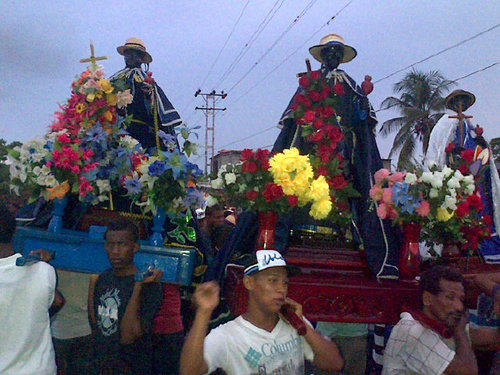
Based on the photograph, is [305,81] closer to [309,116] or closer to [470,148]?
[309,116]

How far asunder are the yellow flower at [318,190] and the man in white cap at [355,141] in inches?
25.3

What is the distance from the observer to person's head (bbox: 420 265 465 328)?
309 centimetres

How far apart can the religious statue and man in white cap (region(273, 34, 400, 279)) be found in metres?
0.61

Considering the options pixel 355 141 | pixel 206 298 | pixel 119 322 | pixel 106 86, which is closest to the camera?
pixel 206 298

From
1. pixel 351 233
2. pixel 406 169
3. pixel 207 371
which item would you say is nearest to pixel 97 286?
pixel 207 371

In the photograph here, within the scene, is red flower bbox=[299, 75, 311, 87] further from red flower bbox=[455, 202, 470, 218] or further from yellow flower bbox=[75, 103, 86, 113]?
yellow flower bbox=[75, 103, 86, 113]

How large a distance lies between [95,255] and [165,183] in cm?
79

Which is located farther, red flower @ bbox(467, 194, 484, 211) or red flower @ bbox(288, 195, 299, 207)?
red flower @ bbox(467, 194, 484, 211)

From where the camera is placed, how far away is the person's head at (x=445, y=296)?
10.1 ft

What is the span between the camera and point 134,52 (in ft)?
17.7

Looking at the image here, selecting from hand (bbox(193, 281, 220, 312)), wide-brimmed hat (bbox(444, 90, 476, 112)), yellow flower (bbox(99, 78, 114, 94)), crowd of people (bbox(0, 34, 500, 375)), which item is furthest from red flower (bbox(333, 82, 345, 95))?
hand (bbox(193, 281, 220, 312))

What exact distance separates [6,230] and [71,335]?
1.31 meters

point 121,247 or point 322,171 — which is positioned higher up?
point 322,171

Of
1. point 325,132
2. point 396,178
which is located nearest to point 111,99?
point 325,132
